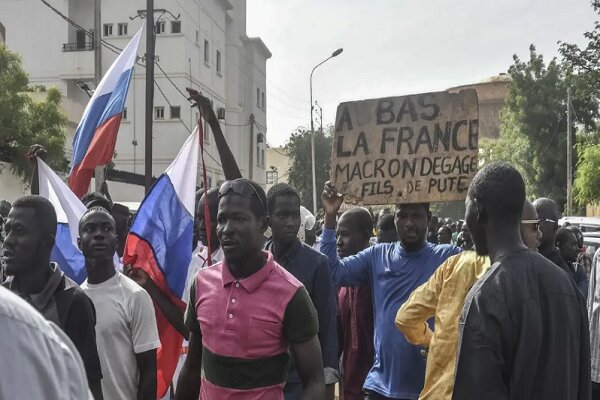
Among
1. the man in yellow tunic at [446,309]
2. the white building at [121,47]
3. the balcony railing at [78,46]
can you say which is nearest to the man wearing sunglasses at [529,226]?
the man in yellow tunic at [446,309]

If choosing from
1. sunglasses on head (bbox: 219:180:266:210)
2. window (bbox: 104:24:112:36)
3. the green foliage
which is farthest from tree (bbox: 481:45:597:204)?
sunglasses on head (bbox: 219:180:266:210)

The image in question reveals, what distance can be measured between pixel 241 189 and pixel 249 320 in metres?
0.60

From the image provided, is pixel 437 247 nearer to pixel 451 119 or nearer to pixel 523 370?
pixel 451 119

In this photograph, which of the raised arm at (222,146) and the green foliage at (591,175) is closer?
the raised arm at (222,146)

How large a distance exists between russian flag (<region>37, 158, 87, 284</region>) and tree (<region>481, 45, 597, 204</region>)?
3797 cm

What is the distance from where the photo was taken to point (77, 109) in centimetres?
3019

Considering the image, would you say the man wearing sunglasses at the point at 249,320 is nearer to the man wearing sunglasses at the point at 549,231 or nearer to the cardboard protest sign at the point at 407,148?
the cardboard protest sign at the point at 407,148

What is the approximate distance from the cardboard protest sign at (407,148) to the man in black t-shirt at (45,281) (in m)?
2.26

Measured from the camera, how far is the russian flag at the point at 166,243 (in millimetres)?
5289

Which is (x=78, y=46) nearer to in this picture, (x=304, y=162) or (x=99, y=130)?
(x=304, y=162)

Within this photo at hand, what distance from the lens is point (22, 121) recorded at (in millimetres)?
19062

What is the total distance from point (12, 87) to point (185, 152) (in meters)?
14.1

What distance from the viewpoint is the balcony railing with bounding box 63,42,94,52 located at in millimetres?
37750

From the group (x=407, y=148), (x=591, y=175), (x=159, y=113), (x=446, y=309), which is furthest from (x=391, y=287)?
(x=159, y=113)
